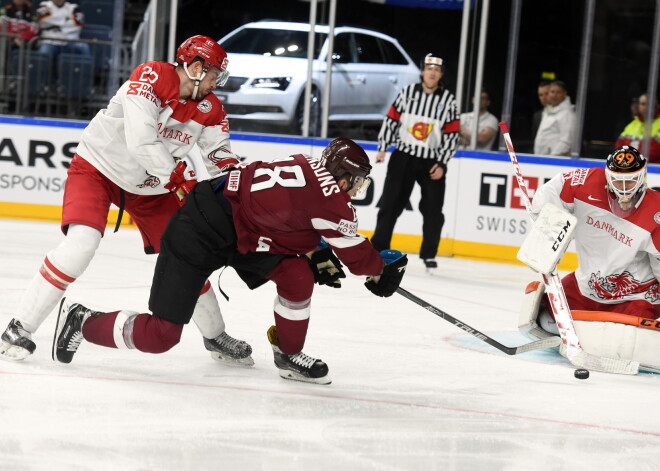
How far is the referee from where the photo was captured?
622 cm

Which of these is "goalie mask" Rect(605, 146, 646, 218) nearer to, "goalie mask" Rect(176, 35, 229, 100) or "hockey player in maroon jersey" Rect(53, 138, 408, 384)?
"hockey player in maroon jersey" Rect(53, 138, 408, 384)

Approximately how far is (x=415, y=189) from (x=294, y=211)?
4270 mm

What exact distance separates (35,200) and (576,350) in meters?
4.65

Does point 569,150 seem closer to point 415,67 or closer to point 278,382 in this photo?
point 415,67

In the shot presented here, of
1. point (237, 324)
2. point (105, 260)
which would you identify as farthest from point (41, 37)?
point (237, 324)

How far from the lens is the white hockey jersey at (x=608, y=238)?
3967mm

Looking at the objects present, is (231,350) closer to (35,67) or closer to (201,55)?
(201,55)

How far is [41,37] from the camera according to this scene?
7766 millimetres

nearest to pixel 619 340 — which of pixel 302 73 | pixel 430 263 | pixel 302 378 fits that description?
pixel 302 378

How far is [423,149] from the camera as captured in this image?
6250 millimetres

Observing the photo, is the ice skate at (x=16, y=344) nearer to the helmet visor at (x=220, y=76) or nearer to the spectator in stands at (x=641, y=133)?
the helmet visor at (x=220, y=76)

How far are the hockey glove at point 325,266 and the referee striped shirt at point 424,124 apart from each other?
10.1 ft

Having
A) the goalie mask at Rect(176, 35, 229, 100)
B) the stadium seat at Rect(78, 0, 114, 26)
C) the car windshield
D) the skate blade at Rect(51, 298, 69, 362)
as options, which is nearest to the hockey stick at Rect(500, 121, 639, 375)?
the goalie mask at Rect(176, 35, 229, 100)

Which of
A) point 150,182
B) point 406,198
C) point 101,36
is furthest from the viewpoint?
point 101,36
